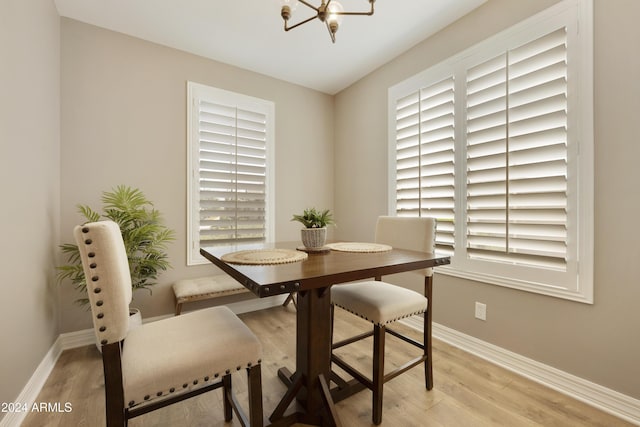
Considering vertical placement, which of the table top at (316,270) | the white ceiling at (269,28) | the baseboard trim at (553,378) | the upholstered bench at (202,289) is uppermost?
the white ceiling at (269,28)

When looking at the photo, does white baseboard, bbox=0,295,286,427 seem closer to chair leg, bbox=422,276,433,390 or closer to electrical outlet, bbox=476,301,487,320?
chair leg, bbox=422,276,433,390

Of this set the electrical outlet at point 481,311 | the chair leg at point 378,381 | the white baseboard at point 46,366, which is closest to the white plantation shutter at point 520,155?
the electrical outlet at point 481,311

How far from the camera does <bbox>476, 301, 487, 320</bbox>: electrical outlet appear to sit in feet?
6.84

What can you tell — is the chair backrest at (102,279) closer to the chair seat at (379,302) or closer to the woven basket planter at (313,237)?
the woven basket planter at (313,237)

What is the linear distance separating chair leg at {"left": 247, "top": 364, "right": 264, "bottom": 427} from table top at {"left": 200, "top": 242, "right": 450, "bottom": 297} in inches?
14.9

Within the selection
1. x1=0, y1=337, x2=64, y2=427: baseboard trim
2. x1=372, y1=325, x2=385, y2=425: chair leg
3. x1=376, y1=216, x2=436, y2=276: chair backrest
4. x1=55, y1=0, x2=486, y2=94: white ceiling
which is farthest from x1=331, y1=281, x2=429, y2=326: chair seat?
x1=55, y1=0, x2=486, y2=94: white ceiling

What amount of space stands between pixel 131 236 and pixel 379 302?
6.30 feet

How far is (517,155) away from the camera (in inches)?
74.4

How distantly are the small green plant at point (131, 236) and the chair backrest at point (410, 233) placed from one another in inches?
73.3

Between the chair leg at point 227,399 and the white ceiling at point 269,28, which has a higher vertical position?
the white ceiling at point 269,28

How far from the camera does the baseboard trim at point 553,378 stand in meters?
1.48

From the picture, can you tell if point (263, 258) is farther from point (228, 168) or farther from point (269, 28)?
point (269, 28)

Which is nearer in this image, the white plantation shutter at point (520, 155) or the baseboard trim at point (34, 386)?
the baseboard trim at point (34, 386)

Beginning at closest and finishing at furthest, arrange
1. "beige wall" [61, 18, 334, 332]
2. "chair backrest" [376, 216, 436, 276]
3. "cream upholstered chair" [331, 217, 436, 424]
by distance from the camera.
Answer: "cream upholstered chair" [331, 217, 436, 424] → "chair backrest" [376, 216, 436, 276] → "beige wall" [61, 18, 334, 332]
